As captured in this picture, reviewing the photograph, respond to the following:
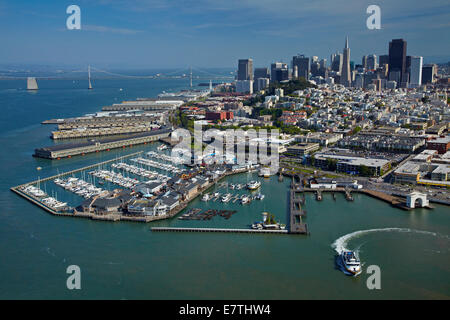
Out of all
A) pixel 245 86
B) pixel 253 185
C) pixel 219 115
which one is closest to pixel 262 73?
pixel 245 86

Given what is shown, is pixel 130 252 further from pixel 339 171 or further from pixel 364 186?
pixel 339 171

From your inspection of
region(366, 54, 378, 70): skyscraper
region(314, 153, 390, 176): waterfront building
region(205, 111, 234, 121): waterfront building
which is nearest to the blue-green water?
region(314, 153, 390, 176): waterfront building

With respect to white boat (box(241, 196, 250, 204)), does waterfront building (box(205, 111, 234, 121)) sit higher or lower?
higher

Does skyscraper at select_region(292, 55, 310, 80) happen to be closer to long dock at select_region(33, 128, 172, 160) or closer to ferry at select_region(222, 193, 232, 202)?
long dock at select_region(33, 128, 172, 160)

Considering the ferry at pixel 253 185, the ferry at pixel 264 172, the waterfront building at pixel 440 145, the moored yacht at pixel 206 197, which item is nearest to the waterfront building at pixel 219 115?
the ferry at pixel 264 172

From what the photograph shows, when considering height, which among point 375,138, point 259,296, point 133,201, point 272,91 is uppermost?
point 272,91

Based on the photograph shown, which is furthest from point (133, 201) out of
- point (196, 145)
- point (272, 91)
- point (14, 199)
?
point (272, 91)

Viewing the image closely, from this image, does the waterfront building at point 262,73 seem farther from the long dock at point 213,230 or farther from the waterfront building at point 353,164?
the long dock at point 213,230
